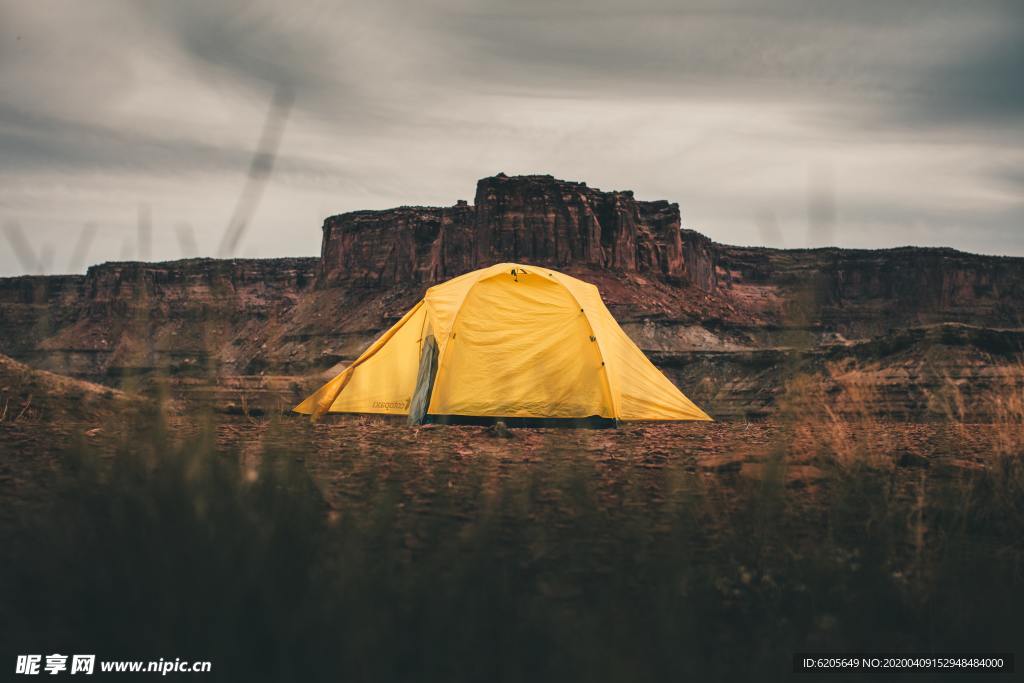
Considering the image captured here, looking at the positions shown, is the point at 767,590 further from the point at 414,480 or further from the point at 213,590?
the point at 414,480

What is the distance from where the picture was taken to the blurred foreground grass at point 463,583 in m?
2.39

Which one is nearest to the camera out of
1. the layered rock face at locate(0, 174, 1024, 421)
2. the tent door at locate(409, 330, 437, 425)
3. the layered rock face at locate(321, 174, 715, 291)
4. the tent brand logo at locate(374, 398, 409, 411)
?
the tent door at locate(409, 330, 437, 425)

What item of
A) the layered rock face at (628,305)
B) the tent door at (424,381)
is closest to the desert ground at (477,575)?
the layered rock face at (628,305)

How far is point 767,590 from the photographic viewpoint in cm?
308

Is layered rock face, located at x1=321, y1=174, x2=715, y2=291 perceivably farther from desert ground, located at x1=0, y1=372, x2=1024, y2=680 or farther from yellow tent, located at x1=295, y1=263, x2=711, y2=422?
desert ground, located at x1=0, y1=372, x2=1024, y2=680

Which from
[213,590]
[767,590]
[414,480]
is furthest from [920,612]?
[414,480]

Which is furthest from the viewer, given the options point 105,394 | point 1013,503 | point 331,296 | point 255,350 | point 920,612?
point 331,296

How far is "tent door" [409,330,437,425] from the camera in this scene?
11.3m

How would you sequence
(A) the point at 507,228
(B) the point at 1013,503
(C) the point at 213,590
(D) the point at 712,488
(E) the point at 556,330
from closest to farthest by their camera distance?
(C) the point at 213,590
(B) the point at 1013,503
(D) the point at 712,488
(E) the point at 556,330
(A) the point at 507,228

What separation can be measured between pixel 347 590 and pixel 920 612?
2149 millimetres

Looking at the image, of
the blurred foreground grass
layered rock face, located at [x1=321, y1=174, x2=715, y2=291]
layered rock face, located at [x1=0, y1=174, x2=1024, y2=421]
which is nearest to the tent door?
layered rock face, located at [x1=0, y1=174, x2=1024, y2=421]

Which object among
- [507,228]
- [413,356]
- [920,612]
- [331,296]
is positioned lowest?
[920,612]

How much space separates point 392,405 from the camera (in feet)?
40.5

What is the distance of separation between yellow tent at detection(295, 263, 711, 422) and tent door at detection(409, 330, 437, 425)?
0.7 inches
